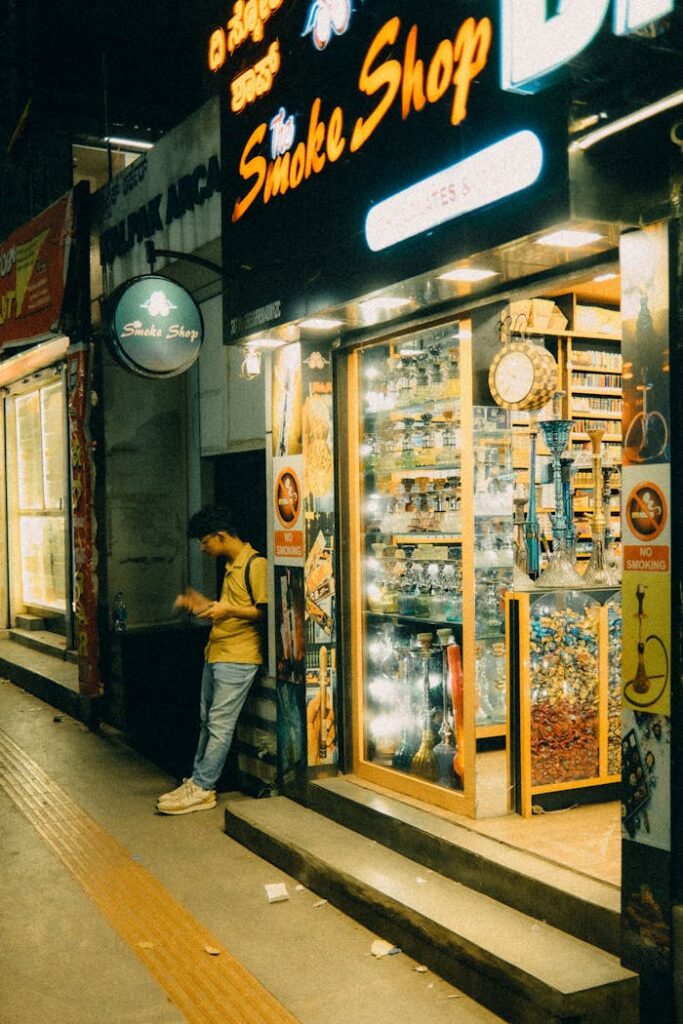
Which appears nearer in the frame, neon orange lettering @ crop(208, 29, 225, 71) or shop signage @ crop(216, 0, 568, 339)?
shop signage @ crop(216, 0, 568, 339)

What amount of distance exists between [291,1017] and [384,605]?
2.99 meters

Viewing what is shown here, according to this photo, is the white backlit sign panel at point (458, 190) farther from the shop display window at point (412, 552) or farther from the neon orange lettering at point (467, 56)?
the shop display window at point (412, 552)

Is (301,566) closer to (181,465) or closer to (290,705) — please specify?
(290,705)

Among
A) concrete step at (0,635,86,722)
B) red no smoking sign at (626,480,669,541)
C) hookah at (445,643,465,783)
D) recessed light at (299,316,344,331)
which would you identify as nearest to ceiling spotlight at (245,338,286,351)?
recessed light at (299,316,344,331)

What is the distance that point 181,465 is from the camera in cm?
1058

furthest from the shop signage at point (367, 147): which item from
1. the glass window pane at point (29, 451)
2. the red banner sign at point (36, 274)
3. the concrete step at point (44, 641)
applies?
the glass window pane at point (29, 451)

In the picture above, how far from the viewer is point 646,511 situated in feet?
12.9

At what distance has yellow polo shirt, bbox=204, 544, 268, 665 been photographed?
280 inches

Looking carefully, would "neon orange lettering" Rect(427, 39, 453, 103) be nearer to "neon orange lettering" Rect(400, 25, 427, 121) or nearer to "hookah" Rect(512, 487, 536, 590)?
"neon orange lettering" Rect(400, 25, 427, 121)

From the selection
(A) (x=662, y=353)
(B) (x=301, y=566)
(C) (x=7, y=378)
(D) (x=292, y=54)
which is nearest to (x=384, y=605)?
(B) (x=301, y=566)

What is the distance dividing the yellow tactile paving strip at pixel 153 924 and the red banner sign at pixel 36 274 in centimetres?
577

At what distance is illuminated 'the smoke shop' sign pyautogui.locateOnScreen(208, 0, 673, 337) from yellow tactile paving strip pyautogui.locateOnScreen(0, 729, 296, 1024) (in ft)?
11.8

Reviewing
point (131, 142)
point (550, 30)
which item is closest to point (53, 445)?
point (131, 142)

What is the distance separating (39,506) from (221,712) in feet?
25.7
